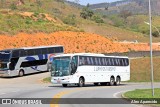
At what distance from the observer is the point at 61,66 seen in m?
39.4

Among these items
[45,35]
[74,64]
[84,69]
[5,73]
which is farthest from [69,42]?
[74,64]

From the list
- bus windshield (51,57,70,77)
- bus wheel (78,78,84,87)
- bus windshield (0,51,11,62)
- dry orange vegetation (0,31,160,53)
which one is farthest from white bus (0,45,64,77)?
dry orange vegetation (0,31,160,53)

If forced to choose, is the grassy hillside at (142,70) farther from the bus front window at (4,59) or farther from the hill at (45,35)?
the hill at (45,35)

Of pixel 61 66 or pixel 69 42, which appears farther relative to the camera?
pixel 69 42

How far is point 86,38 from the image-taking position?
299ft

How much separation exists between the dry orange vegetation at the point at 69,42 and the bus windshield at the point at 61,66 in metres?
38.7

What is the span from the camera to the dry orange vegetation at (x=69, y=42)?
79.9 metres

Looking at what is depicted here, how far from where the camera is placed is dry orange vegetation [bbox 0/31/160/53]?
262ft

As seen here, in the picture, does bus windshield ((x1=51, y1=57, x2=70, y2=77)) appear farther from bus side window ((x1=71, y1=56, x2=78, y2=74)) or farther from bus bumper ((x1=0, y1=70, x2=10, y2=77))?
bus bumper ((x1=0, y1=70, x2=10, y2=77))

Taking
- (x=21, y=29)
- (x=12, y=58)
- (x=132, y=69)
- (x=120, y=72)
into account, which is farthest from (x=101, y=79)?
(x=21, y=29)

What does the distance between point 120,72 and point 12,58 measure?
14.0 metres

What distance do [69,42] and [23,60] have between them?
3287 cm

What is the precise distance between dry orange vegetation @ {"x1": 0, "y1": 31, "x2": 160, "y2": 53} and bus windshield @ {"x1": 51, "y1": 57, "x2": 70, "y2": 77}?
127 ft

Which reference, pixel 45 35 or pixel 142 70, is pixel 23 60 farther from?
pixel 45 35
